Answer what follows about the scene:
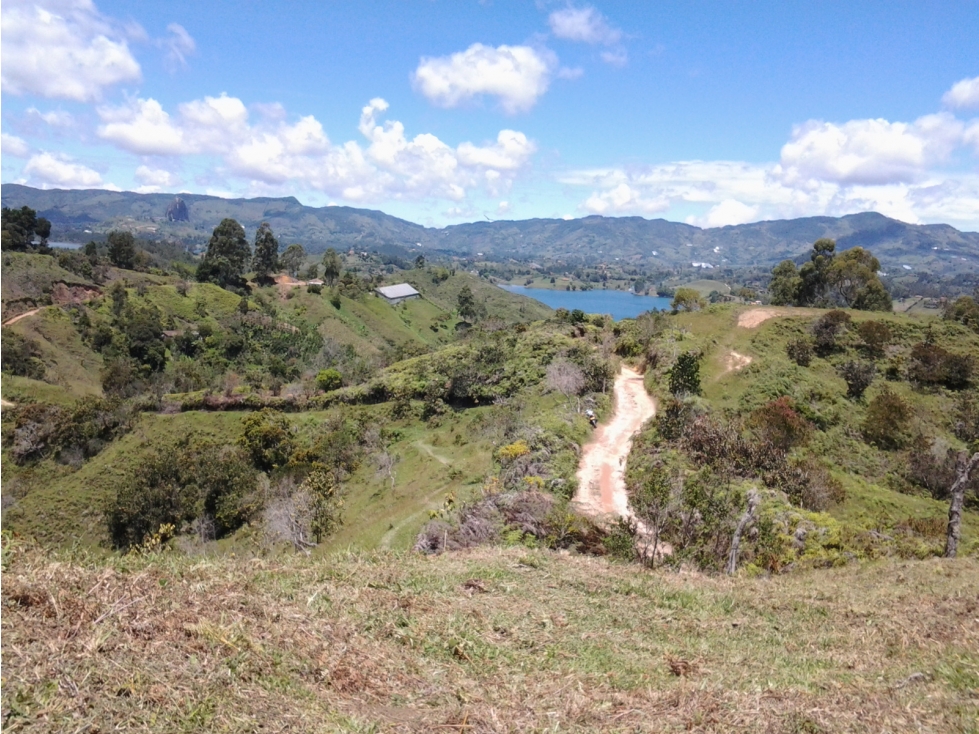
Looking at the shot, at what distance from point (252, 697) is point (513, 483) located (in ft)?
38.5

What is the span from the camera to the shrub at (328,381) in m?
32.8

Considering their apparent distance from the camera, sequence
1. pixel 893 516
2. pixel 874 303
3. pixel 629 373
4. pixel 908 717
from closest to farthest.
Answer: pixel 908 717
pixel 893 516
pixel 629 373
pixel 874 303

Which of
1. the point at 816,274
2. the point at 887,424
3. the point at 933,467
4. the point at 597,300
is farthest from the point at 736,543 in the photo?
the point at 597,300

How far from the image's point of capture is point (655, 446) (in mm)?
17984

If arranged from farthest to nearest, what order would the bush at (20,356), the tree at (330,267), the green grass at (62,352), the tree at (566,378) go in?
1. the tree at (330,267)
2. the green grass at (62,352)
3. the bush at (20,356)
4. the tree at (566,378)

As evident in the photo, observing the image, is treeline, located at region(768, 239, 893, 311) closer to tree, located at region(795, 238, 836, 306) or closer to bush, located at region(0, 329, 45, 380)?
tree, located at region(795, 238, 836, 306)

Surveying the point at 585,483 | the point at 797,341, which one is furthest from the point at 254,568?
the point at 797,341

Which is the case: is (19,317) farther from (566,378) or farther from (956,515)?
(956,515)

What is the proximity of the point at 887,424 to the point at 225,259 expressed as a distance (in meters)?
59.1

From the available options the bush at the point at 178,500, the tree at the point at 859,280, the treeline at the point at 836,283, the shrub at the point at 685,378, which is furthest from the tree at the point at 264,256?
the tree at the point at 859,280

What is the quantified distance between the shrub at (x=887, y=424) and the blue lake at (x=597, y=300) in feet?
359

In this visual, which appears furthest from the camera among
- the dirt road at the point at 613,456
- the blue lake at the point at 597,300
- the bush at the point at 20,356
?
the blue lake at the point at 597,300

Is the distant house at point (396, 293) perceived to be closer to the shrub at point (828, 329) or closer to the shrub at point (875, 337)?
the shrub at point (828, 329)

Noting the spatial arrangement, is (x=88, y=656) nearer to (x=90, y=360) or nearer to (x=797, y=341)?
(x=797, y=341)
